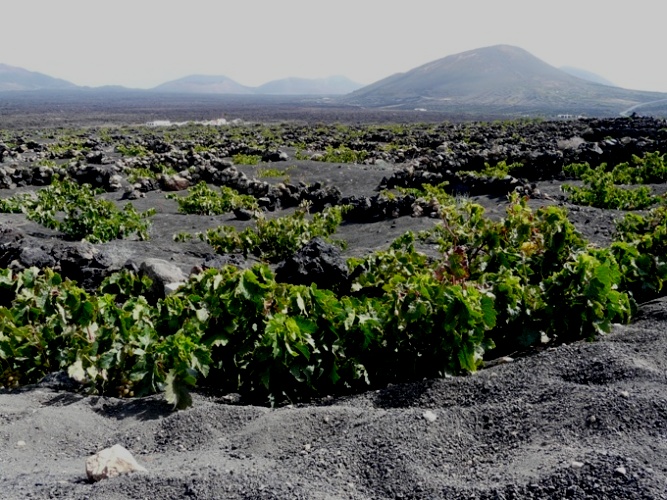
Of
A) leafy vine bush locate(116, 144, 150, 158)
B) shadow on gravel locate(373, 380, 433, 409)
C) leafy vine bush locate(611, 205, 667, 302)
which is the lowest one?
shadow on gravel locate(373, 380, 433, 409)

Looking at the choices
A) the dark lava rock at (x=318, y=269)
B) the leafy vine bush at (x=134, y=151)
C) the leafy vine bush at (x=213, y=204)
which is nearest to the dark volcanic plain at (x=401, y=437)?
the dark lava rock at (x=318, y=269)

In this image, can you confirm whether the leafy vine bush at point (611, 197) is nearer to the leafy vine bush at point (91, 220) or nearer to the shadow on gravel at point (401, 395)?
the leafy vine bush at point (91, 220)

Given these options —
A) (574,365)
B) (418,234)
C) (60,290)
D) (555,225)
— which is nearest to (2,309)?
(60,290)

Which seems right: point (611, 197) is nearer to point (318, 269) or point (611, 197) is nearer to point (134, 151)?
point (318, 269)

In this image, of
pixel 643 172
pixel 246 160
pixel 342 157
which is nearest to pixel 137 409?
pixel 643 172

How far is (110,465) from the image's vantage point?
311 cm

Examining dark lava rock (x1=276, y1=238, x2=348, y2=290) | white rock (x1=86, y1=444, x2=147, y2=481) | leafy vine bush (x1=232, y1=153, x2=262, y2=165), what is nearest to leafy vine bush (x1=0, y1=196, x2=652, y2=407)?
white rock (x1=86, y1=444, x2=147, y2=481)

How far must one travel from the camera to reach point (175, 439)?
377cm

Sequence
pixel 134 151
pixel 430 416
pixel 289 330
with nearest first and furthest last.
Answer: pixel 430 416, pixel 289 330, pixel 134 151

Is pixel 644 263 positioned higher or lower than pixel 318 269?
higher

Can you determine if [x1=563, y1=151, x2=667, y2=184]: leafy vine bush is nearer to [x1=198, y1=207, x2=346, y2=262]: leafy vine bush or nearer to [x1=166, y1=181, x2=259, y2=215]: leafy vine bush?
[x1=198, y1=207, x2=346, y2=262]: leafy vine bush

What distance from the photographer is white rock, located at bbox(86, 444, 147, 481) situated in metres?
3.07

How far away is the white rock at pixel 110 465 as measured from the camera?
10.1ft

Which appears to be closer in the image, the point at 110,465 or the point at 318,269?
the point at 110,465
